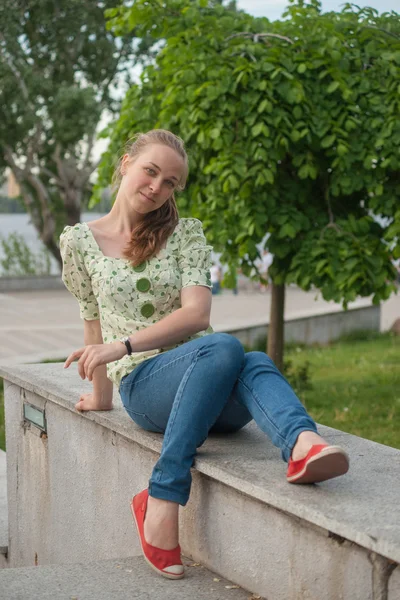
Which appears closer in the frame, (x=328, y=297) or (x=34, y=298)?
(x=328, y=297)

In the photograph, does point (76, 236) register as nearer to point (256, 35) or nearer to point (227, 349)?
point (227, 349)

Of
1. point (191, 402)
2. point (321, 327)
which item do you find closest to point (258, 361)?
point (191, 402)

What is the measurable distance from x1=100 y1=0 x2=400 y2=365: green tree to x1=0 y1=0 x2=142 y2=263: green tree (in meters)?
15.5

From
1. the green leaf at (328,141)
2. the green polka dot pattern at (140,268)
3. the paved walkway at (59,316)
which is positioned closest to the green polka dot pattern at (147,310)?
the green polka dot pattern at (140,268)

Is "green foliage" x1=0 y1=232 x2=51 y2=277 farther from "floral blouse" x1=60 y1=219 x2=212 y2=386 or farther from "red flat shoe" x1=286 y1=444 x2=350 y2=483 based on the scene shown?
"red flat shoe" x1=286 y1=444 x2=350 y2=483

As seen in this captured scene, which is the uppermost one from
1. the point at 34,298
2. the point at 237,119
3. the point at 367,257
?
the point at 237,119

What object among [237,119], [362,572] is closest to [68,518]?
[362,572]

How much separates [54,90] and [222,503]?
21.1m

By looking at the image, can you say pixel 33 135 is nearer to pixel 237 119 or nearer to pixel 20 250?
pixel 20 250

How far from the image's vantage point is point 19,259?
23688 mm

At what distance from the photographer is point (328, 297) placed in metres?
6.04

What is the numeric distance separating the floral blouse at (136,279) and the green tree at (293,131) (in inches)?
119

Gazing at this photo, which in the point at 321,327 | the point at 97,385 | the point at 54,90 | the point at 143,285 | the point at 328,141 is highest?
the point at 54,90

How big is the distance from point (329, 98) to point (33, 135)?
57.9ft
